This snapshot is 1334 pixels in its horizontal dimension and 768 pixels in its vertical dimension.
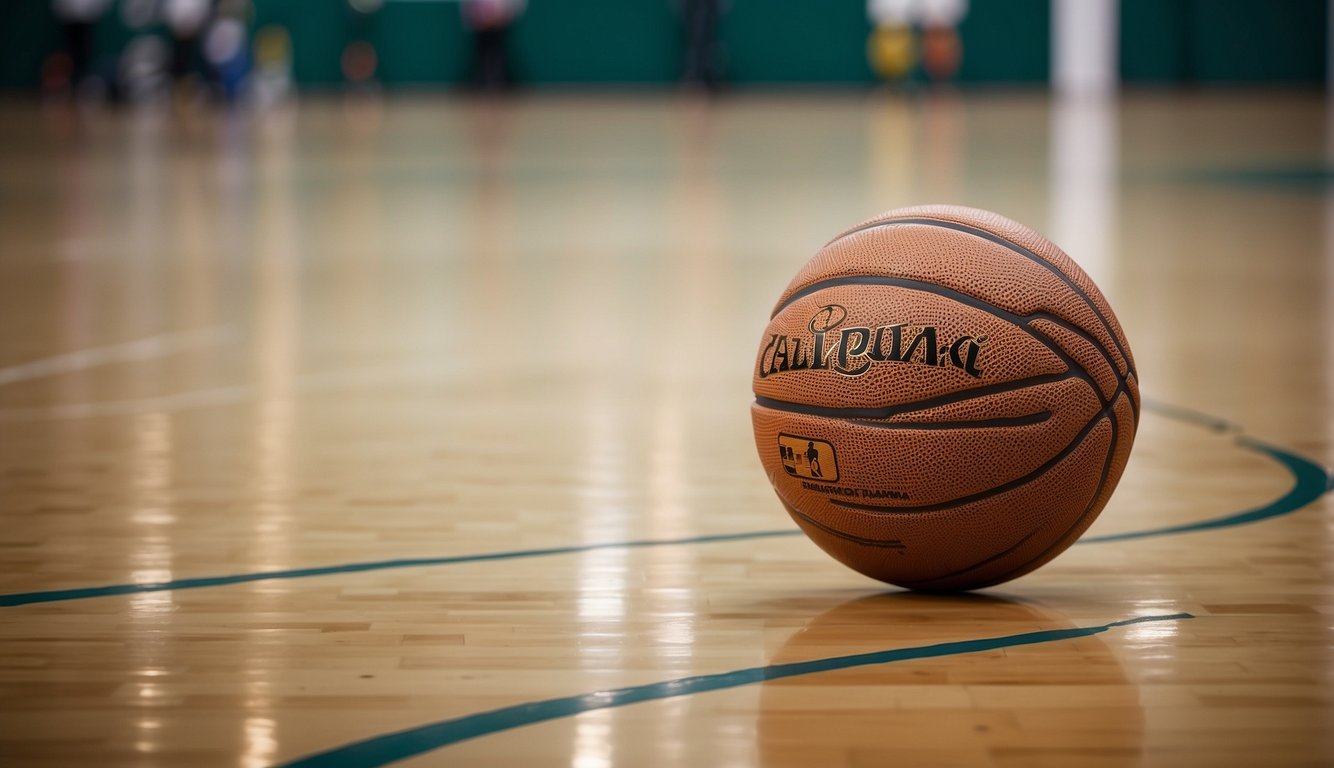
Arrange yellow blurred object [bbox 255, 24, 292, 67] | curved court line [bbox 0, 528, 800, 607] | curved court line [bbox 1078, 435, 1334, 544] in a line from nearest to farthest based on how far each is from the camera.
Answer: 1. curved court line [bbox 0, 528, 800, 607]
2. curved court line [bbox 1078, 435, 1334, 544]
3. yellow blurred object [bbox 255, 24, 292, 67]

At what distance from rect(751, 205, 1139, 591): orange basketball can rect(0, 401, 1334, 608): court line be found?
1.61 ft

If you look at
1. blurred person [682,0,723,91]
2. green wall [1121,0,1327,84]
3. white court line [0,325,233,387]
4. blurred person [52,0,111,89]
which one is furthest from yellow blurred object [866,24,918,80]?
white court line [0,325,233,387]

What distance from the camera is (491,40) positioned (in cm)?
2517

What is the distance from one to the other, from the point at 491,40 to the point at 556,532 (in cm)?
2268

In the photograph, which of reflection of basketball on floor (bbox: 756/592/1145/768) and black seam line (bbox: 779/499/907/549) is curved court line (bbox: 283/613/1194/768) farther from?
black seam line (bbox: 779/499/907/549)

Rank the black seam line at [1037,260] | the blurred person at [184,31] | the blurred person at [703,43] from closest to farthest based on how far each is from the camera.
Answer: the black seam line at [1037,260] < the blurred person at [184,31] < the blurred person at [703,43]

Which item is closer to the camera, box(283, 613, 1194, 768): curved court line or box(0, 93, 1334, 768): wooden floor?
box(283, 613, 1194, 768): curved court line

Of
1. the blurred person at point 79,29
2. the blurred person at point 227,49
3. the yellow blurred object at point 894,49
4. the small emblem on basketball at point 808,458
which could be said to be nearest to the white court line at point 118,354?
the small emblem on basketball at point 808,458

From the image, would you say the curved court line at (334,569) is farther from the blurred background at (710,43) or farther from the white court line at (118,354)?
the blurred background at (710,43)

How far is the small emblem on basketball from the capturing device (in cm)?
253

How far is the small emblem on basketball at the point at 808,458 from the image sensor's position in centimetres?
253

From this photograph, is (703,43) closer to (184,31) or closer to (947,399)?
(184,31)

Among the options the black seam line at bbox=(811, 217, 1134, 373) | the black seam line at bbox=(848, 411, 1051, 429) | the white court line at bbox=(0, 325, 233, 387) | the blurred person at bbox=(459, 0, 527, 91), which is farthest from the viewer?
the blurred person at bbox=(459, 0, 527, 91)

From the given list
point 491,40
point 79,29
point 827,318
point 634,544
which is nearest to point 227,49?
point 79,29
